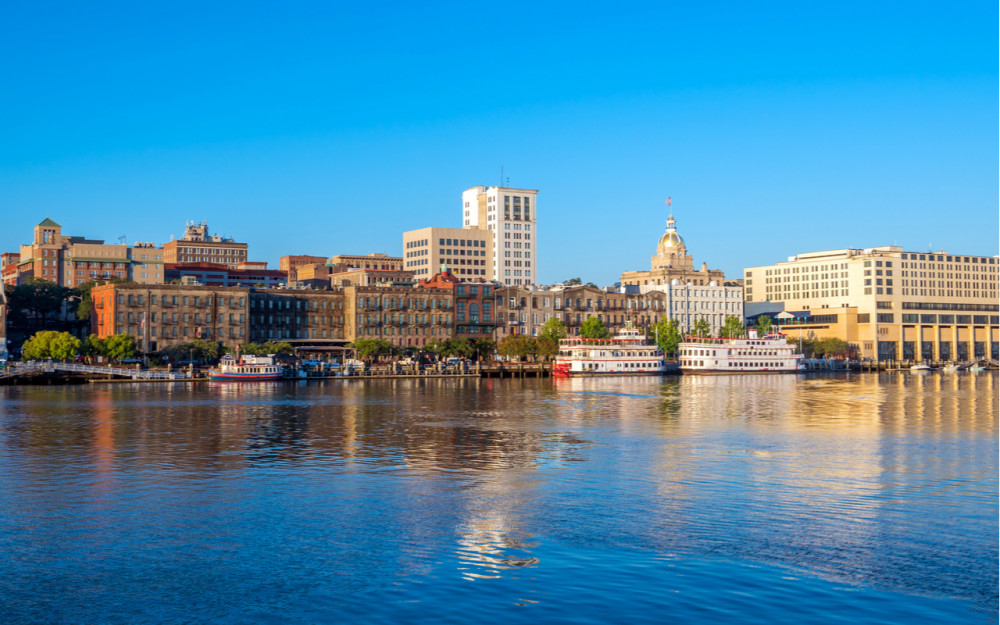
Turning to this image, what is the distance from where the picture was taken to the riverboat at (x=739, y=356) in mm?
182000

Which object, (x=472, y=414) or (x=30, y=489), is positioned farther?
(x=472, y=414)

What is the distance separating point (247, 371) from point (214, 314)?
28835 millimetres

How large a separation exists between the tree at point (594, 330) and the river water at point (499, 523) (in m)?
118

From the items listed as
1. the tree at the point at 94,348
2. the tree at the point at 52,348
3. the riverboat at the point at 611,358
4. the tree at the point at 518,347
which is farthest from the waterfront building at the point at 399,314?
the tree at the point at 52,348

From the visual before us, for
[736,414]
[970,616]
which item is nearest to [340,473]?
[970,616]

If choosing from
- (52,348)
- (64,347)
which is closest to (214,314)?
(64,347)

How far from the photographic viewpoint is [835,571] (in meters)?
30.4

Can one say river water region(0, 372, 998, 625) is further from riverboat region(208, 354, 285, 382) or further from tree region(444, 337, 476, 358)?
tree region(444, 337, 476, 358)

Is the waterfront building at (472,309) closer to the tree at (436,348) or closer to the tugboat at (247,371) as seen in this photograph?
the tree at (436,348)

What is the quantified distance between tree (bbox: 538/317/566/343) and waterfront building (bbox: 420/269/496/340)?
1014 cm

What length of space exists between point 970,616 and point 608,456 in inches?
1164

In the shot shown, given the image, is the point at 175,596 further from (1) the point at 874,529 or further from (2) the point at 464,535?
(1) the point at 874,529

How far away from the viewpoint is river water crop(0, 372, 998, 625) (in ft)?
91.5

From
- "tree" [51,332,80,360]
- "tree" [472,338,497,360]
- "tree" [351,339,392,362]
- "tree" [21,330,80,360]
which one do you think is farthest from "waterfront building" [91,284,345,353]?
"tree" [472,338,497,360]
